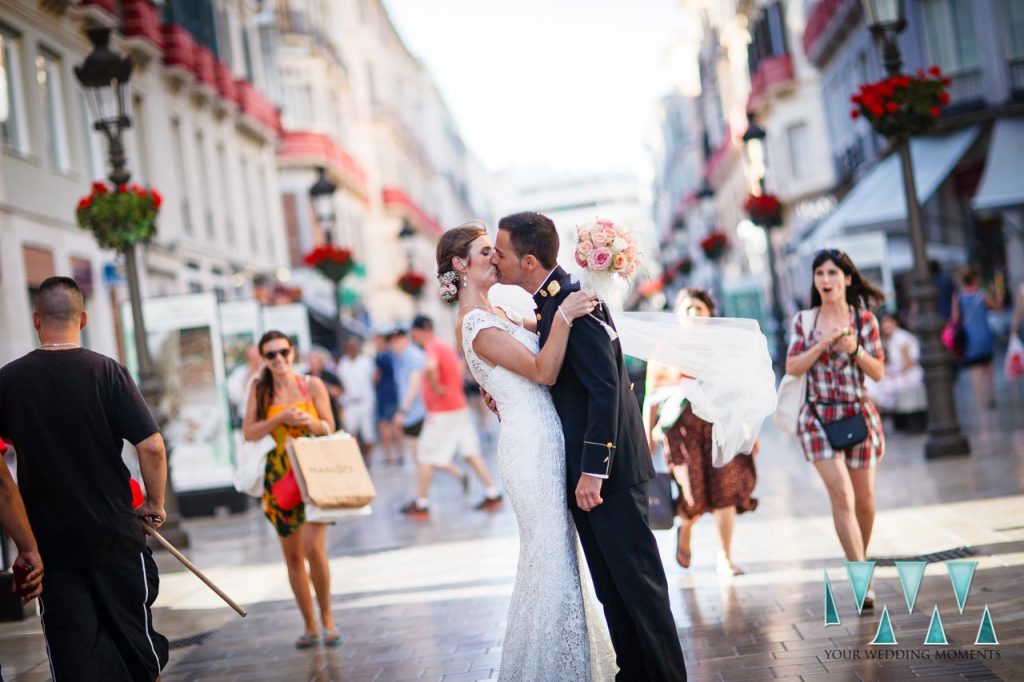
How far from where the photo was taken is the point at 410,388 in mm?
17281

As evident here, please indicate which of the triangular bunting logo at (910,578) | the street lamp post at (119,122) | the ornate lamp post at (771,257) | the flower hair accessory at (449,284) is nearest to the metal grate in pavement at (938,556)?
the triangular bunting logo at (910,578)

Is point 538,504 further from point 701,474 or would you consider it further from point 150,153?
point 150,153

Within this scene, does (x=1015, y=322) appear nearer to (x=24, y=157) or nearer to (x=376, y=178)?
(x=24, y=157)

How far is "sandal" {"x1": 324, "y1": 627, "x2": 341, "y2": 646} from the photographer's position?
27.2ft

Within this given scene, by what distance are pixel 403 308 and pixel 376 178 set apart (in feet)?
20.5

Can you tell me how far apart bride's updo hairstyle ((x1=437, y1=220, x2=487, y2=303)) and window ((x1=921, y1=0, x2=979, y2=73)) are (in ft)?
83.7

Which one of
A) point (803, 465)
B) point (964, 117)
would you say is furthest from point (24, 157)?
point (964, 117)

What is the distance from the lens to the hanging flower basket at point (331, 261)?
24.9 meters

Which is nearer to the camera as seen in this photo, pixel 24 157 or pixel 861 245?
pixel 24 157

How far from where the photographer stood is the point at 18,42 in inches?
824

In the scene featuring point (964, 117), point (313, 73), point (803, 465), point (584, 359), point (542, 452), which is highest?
point (313, 73)

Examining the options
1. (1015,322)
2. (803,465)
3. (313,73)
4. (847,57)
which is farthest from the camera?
(313,73)

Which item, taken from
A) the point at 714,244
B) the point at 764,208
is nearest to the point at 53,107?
the point at 764,208
